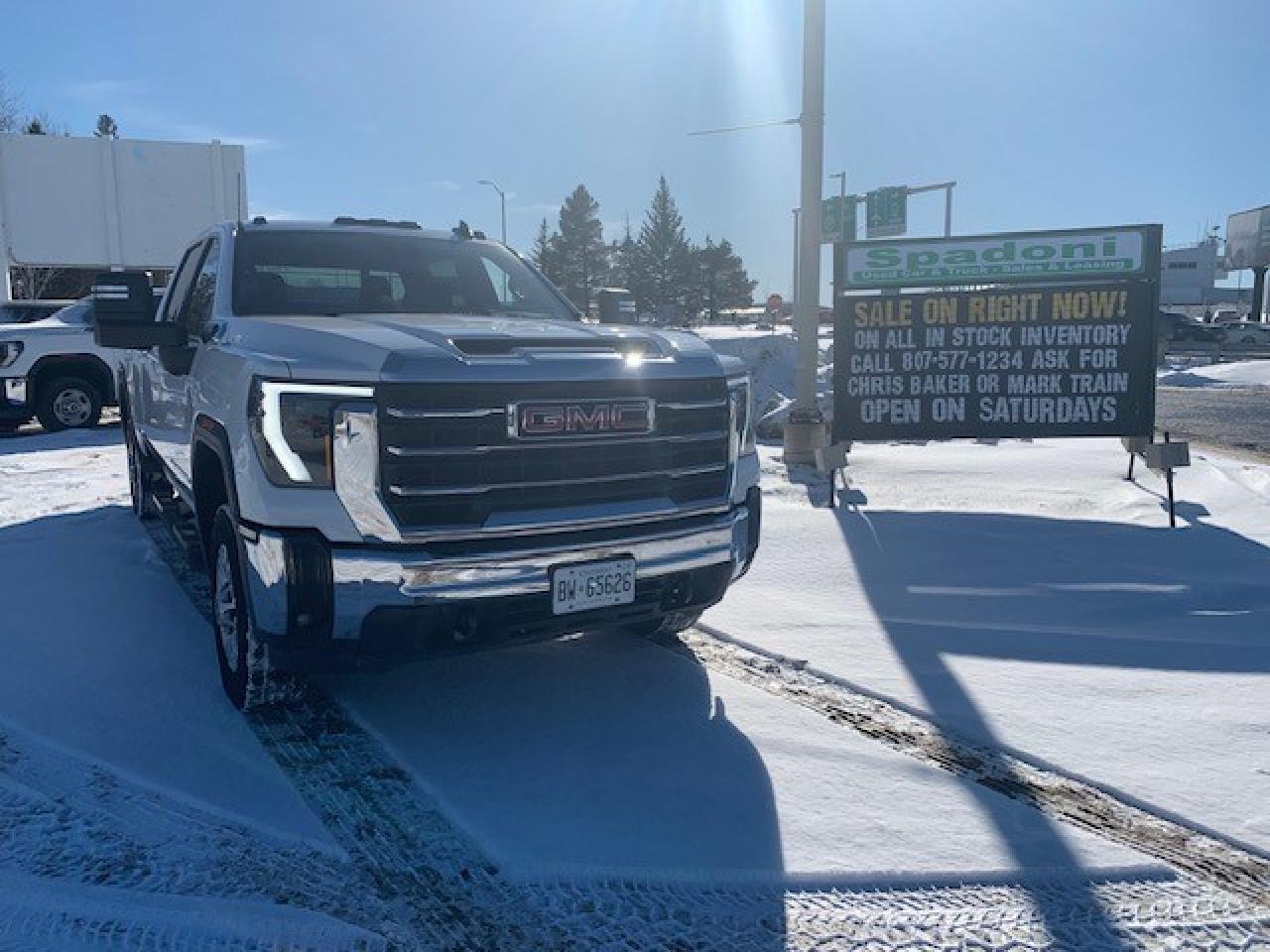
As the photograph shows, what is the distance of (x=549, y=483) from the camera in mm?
3637

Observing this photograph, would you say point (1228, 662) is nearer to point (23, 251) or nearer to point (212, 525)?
point (212, 525)

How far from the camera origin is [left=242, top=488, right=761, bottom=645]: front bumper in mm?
3371

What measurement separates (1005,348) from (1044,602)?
3.52 metres

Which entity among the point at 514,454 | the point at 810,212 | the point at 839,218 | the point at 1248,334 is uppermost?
the point at 839,218

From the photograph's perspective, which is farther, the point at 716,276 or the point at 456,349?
the point at 716,276

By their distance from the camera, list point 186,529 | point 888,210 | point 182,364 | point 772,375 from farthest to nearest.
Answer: point 888,210 < point 772,375 < point 186,529 < point 182,364

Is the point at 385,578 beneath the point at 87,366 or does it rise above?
beneath

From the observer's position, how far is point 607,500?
380 centimetres

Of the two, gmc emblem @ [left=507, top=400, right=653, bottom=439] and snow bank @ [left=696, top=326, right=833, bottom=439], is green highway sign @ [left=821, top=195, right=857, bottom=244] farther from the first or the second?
gmc emblem @ [left=507, top=400, right=653, bottom=439]

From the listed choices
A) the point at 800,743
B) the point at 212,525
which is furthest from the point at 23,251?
the point at 800,743

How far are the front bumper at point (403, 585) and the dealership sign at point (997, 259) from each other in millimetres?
5662

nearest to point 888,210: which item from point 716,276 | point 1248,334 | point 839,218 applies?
point 839,218

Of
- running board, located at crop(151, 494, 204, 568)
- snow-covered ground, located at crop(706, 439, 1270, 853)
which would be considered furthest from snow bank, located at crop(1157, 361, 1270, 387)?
running board, located at crop(151, 494, 204, 568)

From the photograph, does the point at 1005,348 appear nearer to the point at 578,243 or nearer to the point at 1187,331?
the point at 1187,331
